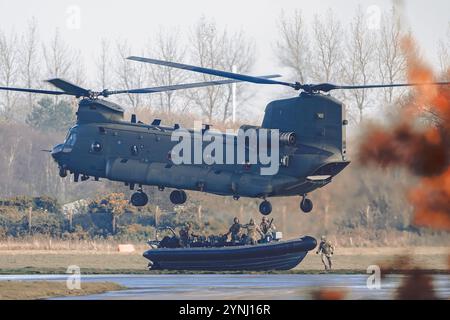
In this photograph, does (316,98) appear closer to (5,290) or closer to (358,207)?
(358,207)

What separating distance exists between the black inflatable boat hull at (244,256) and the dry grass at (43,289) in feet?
38.4

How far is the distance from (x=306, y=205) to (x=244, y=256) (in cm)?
558

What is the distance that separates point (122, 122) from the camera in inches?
2411

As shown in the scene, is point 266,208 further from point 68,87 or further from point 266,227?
point 68,87

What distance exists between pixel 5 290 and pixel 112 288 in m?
4.37

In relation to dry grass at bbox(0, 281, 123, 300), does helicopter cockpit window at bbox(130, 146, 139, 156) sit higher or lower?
higher

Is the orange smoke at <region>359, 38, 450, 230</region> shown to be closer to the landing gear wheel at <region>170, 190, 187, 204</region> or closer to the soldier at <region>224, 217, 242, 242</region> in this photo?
the soldier at <region>224, 217, 242, 242</region>

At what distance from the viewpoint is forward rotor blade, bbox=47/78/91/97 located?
5742cm

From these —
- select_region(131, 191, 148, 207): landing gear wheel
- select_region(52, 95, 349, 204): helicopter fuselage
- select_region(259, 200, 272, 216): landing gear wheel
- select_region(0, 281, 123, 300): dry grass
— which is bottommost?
select_region(0, 281, 123, 300): dry grass

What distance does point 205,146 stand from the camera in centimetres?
5912

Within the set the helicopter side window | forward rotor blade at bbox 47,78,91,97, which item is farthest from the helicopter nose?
forward rotor blade at bbox 47,78,91,97

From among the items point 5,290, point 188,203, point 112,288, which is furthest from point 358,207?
point 188,203

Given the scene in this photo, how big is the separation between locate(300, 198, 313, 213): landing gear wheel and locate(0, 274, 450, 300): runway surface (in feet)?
9.47

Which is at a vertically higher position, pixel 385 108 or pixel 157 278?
pixel 385 108
